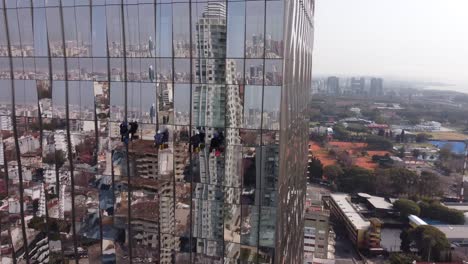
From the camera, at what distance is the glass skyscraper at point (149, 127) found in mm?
10070

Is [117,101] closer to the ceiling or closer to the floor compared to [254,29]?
closer to the floor

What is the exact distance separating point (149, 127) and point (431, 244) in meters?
44.1

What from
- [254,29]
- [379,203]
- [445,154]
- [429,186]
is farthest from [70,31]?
[445,154]

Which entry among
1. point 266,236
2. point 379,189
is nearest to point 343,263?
point 379,189

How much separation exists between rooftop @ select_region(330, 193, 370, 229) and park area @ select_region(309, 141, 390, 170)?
70.7 feet

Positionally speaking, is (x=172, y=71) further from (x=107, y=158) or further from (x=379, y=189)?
(x=379, y=189)

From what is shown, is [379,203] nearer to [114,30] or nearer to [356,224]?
[356,224]

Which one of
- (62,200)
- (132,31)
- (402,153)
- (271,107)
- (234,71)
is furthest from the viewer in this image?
(402,153)

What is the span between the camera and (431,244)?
4409cm

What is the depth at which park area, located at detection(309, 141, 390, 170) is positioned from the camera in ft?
294

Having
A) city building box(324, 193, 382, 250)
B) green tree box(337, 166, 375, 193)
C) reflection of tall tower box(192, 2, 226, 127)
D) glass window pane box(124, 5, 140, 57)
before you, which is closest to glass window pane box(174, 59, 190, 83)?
reflection of tall tower box(192, 2, 226, 127)

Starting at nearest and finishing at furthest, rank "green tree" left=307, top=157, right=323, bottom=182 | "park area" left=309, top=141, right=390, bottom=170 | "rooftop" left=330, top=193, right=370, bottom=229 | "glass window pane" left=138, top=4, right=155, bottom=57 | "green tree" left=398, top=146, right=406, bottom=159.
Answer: "glass window pane" left=138, top=4, right=155, bottom=57
"rooftop" left=330, top=193, right=370, bottom=229
"green tree" left=307, top=157, right=323, bottom=182
"park area" left=309, top=141, right=390, bottom=170
"green tree" left=398, top=146, right=406, bottom=159

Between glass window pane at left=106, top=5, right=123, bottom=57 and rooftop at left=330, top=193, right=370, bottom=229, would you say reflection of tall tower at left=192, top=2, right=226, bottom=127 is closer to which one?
glass window pane at left=106, top=5, right=123, bottom=57

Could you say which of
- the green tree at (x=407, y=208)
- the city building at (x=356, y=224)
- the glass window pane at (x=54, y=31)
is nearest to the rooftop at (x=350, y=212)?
the city building at (x=356, y=224)
